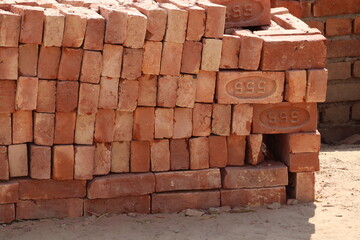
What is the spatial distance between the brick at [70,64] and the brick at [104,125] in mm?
383

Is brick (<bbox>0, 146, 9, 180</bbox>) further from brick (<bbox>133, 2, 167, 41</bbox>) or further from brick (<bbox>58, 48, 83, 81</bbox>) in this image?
brick (<bbox>133, 2, 167, 41</bbox>)

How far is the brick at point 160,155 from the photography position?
21.1 ft

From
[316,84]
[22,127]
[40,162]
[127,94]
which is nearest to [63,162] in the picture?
[40,162]

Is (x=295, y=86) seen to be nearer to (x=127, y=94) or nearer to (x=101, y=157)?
(x=127, y=94)

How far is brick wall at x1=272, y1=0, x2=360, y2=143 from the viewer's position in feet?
30.8

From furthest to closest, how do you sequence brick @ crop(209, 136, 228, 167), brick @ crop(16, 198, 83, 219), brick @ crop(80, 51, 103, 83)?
brick @ crop(209, 136, 228, 167) → brick @ crop(16, 198, 83, 219) → brick @ crop(80, 51, 103, 83)

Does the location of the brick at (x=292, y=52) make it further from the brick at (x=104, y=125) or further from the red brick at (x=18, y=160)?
the red brick at (x=18, y=160)

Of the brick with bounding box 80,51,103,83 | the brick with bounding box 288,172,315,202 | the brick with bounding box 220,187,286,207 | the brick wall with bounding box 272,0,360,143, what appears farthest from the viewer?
the brick wall with bounding box 272,0,360,143

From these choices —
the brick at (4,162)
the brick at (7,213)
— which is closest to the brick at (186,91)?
the brick at (4,162)

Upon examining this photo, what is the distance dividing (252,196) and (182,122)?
3.07 ft

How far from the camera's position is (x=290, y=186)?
22.8ft

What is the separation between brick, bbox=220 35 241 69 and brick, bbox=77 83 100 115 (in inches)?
42.8

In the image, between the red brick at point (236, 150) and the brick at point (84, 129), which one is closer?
the brick at point (84, 129)

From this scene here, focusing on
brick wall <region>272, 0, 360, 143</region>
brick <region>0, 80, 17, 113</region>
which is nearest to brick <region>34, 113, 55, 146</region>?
brick <region>0, 80, 17, 113</region>
